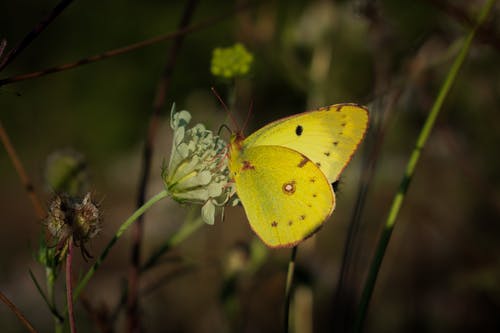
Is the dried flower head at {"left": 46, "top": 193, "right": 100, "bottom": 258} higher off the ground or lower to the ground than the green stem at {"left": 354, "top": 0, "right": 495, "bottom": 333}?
higher

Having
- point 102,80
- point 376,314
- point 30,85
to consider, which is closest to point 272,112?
point 102,80

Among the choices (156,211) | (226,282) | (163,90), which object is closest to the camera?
(163,90)

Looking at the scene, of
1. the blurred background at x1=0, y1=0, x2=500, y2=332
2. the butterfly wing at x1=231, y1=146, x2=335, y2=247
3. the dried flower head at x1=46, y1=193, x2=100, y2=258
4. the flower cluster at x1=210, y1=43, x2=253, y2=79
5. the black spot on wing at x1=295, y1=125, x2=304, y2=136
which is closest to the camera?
the dried flower head at x1=46, y1=193, x2=100, y2=258

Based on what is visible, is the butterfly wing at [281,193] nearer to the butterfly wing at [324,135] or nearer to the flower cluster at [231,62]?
the butterfly wing at [324,135]

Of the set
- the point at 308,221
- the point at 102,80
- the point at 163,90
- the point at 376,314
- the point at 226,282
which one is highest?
the point at 102,80

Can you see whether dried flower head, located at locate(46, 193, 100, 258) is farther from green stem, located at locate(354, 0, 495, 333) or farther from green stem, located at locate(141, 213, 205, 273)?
green stem, located at locate(354, 0, 495, 333)

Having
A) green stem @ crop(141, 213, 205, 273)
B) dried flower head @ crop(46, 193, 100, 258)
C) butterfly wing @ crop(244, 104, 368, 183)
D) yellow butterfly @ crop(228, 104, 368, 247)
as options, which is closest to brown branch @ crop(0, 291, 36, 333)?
dried flower head @ crop(46, 193, 100, 258)

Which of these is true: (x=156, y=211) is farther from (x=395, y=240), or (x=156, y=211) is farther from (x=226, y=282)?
(x=226, y=282)

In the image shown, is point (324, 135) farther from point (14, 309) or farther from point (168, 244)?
point (14, 309)
